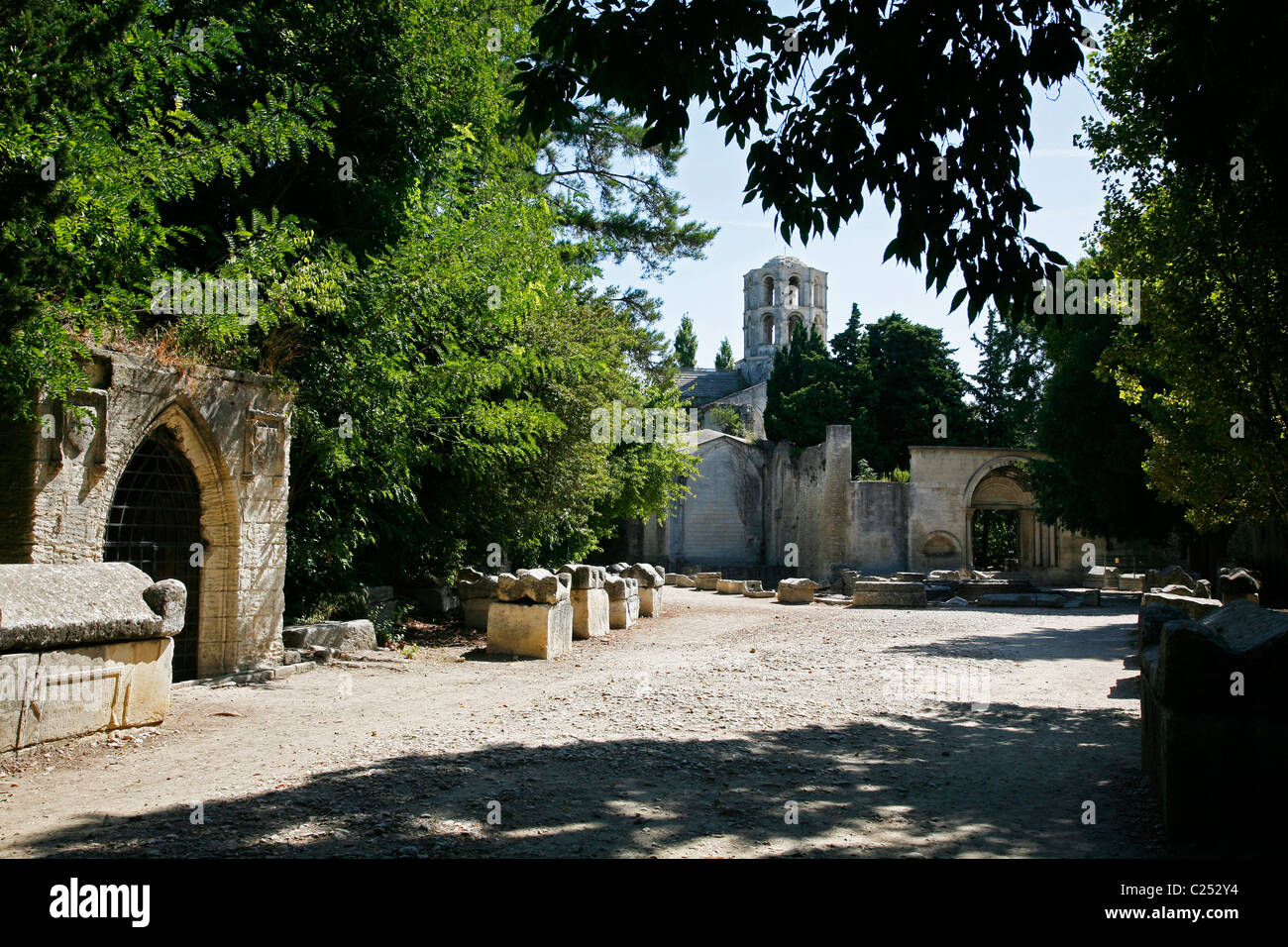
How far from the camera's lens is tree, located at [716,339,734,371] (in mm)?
77000

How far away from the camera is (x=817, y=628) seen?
48.6 feet

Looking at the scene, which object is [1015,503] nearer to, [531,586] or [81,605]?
[531,586]

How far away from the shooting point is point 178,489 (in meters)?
8.23

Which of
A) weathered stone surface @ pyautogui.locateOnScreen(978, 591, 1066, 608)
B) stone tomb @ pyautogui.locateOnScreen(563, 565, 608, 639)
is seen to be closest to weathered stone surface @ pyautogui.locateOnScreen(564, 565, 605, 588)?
stone tomb @ pyautogui.locateOnScreen(563, 565, 608, 639)

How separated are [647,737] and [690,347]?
6352 cm

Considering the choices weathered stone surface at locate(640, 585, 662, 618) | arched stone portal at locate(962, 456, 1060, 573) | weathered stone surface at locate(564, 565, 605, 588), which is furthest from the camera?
arched stone portal at locate(962, 456, 1060, 573)

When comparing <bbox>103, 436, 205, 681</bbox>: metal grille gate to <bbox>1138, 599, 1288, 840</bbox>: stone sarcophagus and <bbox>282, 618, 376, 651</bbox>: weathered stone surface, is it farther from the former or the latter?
<bbox>1138, 599, 1288, 840</bbox>: stone sarcophagus

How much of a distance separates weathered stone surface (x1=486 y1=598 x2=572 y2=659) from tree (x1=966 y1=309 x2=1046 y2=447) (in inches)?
1273

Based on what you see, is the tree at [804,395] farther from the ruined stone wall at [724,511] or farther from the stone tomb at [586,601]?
the stone tomb at [586,601]

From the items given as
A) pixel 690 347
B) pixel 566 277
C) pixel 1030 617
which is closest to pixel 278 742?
pixel 566 277

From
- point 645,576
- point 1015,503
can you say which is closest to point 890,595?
point 645,576

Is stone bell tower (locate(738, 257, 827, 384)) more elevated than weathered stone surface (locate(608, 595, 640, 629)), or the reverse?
stone bell tower (locate(738, 257, 827, 384))
